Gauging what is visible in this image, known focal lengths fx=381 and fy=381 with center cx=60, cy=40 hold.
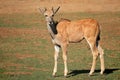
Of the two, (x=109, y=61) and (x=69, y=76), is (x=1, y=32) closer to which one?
(x=109, y=61)

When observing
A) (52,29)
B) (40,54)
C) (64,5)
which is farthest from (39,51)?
(64,5)

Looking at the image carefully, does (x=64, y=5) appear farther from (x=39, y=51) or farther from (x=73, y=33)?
(x=73, y=33)

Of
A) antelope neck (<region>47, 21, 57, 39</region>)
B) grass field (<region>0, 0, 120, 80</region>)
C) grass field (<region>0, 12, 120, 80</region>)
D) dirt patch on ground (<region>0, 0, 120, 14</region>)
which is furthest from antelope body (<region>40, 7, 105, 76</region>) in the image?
dirt patch on ground (<region>0, 0, 120, 14</region>)

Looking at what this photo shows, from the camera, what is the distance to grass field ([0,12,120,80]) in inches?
570

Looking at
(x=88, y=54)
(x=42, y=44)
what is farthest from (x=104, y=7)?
(x=88, y=54)

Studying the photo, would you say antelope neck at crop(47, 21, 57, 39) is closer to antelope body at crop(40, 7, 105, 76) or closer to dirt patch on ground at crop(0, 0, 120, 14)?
antelope body at crop(40, 7, 105, 76)

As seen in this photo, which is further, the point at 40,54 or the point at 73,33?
the point at 40,54

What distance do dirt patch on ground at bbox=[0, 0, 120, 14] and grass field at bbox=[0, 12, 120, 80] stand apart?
12.3 metres

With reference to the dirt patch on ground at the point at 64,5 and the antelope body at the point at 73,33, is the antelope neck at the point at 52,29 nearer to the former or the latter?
the antelope body at the point at 73,33

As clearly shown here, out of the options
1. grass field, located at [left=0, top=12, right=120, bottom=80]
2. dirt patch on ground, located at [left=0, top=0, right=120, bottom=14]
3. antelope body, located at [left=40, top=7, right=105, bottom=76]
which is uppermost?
dirt patch on ground, located at [left=0, top=0, right=120, bottom=14]

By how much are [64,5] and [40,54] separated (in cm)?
3176

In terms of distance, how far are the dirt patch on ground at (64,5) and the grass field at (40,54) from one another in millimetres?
12301

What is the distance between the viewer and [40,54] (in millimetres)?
19547

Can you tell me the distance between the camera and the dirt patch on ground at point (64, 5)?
45688mm
